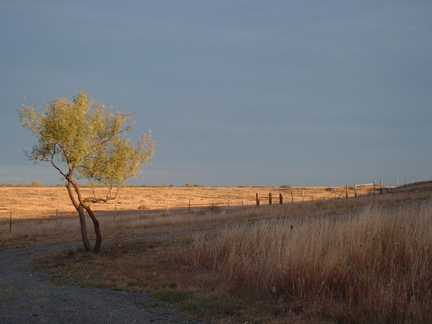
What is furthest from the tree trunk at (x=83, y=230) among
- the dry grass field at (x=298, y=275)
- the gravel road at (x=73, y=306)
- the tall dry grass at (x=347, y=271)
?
the tall dry grass at (x=347, y=271)

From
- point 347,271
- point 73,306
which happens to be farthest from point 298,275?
point 73,306

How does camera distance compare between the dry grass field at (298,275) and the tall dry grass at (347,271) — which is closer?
the tall dry grass at (347,271)

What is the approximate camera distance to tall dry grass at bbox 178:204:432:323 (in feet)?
19.5

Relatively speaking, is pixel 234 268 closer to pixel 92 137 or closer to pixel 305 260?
pixel 305 260

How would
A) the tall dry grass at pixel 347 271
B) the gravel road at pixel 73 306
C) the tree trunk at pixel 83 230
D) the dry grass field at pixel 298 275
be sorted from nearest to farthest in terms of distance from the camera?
the tall dry grass at pixel 347 271 < the dry grass field at pixel 298 275 < the gravel road at pixel 73 306 < the tree trunk at pixel 83 230

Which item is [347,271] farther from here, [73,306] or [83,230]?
[83,230]

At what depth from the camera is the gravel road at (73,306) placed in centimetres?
652

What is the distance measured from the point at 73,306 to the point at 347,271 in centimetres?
592

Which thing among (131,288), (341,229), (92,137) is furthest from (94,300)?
(92,137)

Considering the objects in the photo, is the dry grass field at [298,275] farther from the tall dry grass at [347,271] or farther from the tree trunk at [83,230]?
Result: the tree trunk at [83,230]

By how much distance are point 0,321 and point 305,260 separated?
6.30m

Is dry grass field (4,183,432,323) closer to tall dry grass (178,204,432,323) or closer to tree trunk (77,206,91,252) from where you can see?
tall dry grass (178,204,432,323)

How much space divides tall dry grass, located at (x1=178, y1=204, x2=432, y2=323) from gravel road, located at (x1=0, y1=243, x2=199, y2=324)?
196cm

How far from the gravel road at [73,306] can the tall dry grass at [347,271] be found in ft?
6.44
